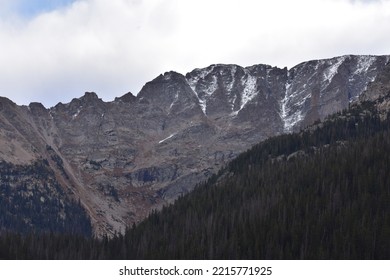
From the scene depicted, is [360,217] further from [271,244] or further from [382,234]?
[271,244]

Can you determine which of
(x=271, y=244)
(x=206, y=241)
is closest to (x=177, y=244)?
(x=206, y=241)

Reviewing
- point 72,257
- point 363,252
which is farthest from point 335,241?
point 72,257

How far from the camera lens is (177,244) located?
193 meters

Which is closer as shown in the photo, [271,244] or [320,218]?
[271,244]

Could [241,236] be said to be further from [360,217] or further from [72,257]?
[72,257]

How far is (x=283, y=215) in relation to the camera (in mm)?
199750

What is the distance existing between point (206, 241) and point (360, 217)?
43.3 meters

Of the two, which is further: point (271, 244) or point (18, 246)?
point (18, 246)

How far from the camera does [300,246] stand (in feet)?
607

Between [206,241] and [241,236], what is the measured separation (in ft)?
32.9
